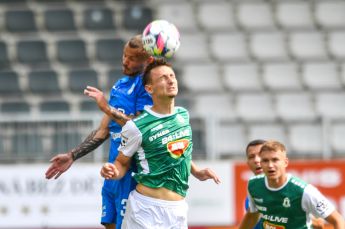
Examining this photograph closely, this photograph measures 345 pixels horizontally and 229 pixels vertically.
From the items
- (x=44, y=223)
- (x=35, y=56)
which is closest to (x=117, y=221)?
(x=44, y=223)

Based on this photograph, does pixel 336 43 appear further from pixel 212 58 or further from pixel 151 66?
pixel 151 66

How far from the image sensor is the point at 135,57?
23.9 feet

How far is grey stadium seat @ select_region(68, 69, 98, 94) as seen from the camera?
1558cm

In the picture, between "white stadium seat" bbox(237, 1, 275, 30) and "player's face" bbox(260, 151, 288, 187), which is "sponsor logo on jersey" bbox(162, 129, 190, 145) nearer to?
"player's face" bbox(260, 151, 288, 187)

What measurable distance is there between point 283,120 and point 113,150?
313 inches

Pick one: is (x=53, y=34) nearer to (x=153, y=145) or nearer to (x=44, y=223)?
(x=44, y=223)

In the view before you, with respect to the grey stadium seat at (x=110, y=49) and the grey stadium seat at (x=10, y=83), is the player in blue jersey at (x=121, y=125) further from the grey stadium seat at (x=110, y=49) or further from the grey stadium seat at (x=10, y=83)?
the grey stadium seat at (x=110, y=49)

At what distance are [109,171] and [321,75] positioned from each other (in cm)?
1001

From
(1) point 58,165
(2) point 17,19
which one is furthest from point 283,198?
(2) point 17,19

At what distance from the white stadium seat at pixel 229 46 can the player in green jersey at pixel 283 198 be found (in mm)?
8937

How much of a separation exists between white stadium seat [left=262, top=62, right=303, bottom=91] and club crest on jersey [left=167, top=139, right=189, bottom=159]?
924cm

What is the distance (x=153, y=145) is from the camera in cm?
684

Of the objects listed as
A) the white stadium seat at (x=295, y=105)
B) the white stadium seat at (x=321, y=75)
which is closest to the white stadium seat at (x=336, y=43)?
the white stadium seat at (x=321, y=75)

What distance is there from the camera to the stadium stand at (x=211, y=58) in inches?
605
